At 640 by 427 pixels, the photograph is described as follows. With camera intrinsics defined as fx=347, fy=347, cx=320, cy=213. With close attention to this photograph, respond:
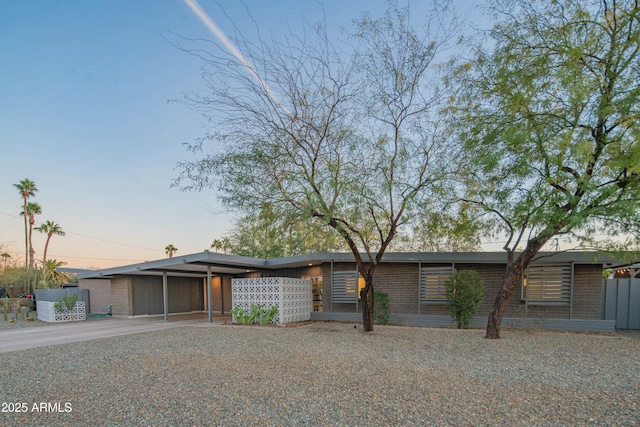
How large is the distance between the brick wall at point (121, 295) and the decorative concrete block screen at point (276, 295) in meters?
6.96

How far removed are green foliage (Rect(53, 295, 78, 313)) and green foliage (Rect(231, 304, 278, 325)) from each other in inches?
323

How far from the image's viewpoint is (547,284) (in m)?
11.4

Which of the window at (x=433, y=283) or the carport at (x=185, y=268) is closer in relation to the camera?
the carport at (x=185, y=268)

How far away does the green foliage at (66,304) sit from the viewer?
14930 mm

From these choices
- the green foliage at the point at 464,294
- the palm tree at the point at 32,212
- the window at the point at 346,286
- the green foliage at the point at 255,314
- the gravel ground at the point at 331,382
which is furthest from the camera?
the palm tree at the point at 32,212

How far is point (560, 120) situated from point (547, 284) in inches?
247

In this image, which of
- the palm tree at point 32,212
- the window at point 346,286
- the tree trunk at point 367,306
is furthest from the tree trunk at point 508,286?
the palm tree at point 32,212

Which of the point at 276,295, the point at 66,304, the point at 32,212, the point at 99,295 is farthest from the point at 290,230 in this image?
the point at 32,212

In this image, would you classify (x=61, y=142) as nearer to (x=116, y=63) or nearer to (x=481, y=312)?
(x=116, y=63)

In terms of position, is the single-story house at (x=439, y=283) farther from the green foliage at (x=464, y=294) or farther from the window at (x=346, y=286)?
the green foliage at (x=464, y=294)

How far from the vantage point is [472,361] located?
6352 mm

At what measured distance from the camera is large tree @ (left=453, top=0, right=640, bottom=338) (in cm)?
684

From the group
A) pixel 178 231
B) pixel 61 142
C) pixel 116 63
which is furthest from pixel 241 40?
pixel 178 231

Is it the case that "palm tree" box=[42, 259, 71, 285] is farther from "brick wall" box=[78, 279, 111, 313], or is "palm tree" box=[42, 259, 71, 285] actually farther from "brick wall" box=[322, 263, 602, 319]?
"brick wall" box=[322, 263, 602, 319]
